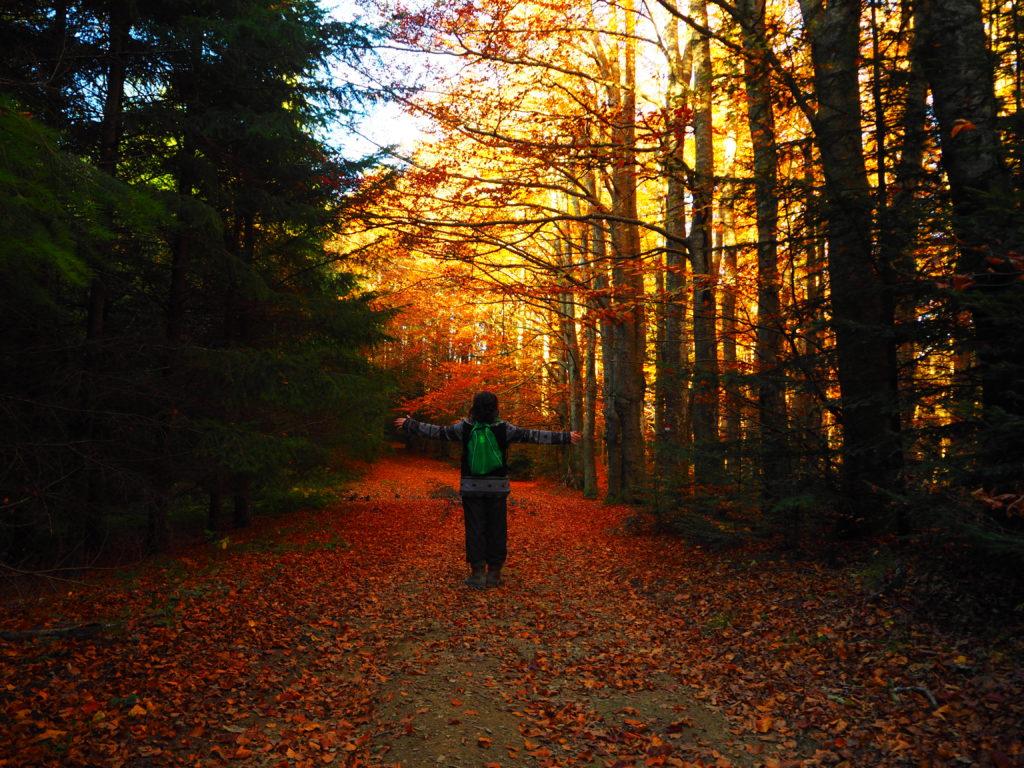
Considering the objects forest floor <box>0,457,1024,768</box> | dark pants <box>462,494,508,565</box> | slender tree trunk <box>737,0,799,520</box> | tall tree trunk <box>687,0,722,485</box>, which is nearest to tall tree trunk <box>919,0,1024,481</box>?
slender tree trunk <box>737,0,799,520</box>

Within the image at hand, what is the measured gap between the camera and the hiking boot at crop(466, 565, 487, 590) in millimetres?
7387

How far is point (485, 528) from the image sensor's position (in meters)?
7.47

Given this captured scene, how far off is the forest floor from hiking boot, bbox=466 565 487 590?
216 millimetres

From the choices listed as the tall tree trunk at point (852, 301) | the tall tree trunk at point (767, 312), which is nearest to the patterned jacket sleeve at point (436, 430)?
the tall tree trunk at point (767, 312)

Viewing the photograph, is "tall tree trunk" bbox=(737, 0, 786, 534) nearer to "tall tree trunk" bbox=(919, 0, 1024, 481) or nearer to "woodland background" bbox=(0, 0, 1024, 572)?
"woodland background" bbox=(0, 0, 1024, 572)

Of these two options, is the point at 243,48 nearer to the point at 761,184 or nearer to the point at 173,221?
the point at 173,221

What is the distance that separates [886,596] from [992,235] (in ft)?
9.62

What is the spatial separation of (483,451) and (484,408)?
51 centimetres

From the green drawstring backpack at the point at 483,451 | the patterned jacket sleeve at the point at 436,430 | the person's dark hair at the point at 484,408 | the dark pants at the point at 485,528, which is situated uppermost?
the person's dark hair at the point at 484,408

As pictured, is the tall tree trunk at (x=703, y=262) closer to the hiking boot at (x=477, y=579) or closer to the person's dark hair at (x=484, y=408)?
the person's dark hair at (x=484, y=408)

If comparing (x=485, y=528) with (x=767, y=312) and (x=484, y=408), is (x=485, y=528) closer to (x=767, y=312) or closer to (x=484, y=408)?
(x=484, y=408)

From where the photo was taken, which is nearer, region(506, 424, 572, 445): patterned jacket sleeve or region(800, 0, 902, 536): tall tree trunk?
region(800, 0, 902, 536): tall tree trunk

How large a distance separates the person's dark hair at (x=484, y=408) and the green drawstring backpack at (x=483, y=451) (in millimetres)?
85

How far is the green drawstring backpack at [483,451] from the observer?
7285 millimetres
